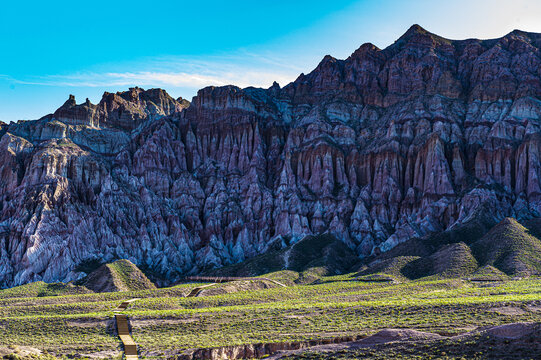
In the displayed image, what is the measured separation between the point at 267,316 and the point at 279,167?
345 feet

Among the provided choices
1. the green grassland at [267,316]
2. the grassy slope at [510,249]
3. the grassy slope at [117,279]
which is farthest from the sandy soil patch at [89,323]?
the grassy slope at [510,249]

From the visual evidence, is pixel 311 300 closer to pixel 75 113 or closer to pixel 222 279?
pixel 222 279

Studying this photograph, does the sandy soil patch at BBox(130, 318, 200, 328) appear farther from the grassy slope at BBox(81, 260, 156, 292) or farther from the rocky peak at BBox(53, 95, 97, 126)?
the rocky peak at BBox(53, 95, 97, 126)

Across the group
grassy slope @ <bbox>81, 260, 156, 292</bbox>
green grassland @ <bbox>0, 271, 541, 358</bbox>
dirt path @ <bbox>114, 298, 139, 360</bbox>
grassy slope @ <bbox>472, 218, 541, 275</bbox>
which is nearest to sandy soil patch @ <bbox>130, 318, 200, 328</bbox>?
green grassland @ <bbox>0, 271, 541, 358</bbox>

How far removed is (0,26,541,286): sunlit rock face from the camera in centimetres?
14600

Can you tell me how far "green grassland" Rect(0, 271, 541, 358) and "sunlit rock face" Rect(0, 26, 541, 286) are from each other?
43850mm

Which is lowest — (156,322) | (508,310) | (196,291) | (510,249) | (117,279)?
(156,322)

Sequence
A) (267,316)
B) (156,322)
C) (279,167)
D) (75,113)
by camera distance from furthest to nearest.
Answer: (75,113)
(279,167)
(156,322)
(267,316)

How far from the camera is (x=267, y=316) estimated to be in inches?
2975

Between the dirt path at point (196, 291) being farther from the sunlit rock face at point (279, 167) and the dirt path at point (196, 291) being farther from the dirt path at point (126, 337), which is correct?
the sunlit rock face at point (279, 167)

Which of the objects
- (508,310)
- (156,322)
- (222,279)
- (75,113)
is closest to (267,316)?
(156,322)

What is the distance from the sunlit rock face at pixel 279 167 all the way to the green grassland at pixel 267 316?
144ft

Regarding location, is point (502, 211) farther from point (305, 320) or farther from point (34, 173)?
point (34, 173)

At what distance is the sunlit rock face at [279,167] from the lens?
146m
